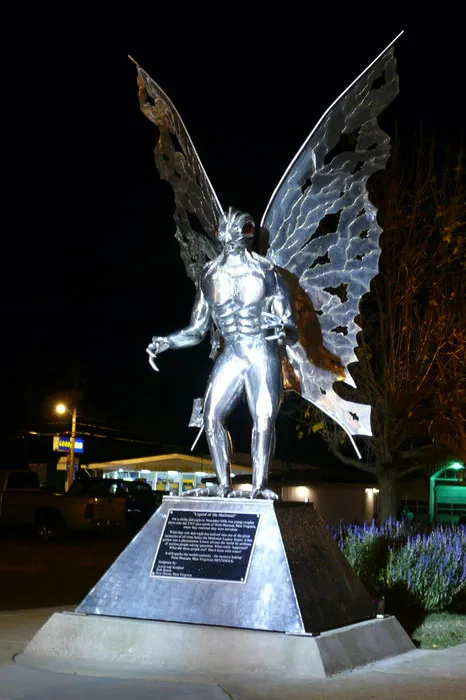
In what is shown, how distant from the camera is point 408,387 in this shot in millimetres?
16516

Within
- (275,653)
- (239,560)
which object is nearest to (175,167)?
(239,560)

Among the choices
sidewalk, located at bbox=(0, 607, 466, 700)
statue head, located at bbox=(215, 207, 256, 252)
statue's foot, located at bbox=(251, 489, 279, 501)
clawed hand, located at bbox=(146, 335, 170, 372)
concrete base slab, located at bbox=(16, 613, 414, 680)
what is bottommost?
sidewalk, located at bbox=(0, 607, 466, 700)

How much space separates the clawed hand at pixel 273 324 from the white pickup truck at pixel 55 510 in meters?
17.9

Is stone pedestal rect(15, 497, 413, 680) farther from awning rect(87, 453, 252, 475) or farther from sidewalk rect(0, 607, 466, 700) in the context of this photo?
awning rect(87, 453, 252, 475)

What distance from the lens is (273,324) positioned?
25.6ft

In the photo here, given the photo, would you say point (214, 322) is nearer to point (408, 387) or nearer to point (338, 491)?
point (408, 387)

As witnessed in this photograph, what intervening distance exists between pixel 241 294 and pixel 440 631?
149 inches

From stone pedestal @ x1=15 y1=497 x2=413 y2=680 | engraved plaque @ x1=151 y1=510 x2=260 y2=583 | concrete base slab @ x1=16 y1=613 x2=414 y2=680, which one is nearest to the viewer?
concrete base slab @ x1=16 y1=613 x2=414 y2=680

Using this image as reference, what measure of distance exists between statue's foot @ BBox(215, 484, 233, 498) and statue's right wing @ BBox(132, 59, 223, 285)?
209cm

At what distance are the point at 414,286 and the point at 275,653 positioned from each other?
1070 cm

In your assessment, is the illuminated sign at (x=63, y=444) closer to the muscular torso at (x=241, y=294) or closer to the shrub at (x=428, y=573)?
the shrub at (x=428, y=573)

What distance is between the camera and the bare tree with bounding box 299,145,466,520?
1612 cm

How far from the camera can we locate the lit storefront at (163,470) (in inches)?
1422

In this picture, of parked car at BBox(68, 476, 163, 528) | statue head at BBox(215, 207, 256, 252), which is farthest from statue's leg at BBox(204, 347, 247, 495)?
parked car at BBox(68, 476, 163, 528)
